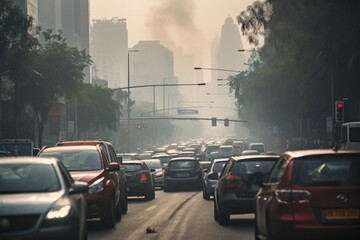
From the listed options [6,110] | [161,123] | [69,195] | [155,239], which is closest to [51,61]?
[6,110]

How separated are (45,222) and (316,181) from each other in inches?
141

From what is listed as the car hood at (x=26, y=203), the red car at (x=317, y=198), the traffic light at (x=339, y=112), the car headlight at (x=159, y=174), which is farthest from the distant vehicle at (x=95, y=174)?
the car headlight at (x=159, y=174)

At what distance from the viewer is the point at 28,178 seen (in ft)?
45.3

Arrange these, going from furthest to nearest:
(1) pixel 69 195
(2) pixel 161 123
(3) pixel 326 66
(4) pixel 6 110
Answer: (2) pixel 161 123
(4) pixel 6 110
(3) pixel 326 66
(1) pixel 69 195

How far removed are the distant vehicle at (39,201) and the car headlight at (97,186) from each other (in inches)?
201

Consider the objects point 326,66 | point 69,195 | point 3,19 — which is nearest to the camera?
point 69,195

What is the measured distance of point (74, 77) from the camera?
65.5 meters

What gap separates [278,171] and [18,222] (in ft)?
12.7

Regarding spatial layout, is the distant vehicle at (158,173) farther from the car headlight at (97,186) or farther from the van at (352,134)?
the car headlight at (97,186)

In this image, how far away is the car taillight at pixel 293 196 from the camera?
12828mm

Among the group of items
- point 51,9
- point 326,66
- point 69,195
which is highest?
point 51,9

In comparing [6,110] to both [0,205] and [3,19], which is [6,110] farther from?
[0,205]

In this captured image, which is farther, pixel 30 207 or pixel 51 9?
pixel 51 9

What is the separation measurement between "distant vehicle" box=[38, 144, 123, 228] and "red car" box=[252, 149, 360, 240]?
6.98 m
